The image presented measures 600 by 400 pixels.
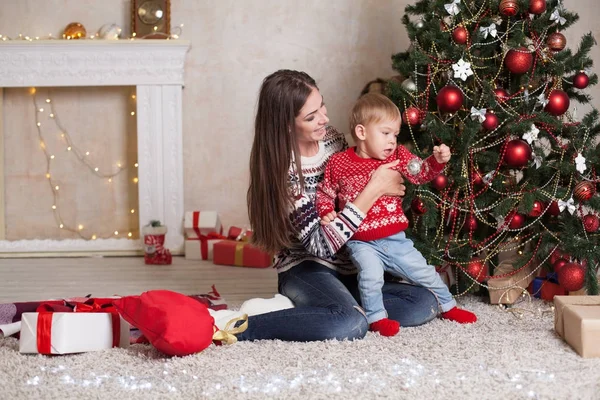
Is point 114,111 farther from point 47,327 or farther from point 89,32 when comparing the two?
point 47,327

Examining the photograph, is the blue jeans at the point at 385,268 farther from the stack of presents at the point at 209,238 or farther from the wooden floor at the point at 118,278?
the stack of presents at the point at 209,238

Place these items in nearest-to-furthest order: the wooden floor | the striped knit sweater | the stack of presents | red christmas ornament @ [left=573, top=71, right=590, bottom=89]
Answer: the striped knit sweater → red christmas ornament @ [left=573, top=71, right=590, bottom=89] → the wooden floor → the stack of presents

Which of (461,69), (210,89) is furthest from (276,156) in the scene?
(210,89)

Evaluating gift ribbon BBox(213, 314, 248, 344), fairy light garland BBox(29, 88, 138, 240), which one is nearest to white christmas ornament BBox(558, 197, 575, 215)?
gift ribbon BBox(213, 314, 248, 344)

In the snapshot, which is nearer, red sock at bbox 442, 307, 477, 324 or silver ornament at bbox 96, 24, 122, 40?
red sock at bbox 442, 307, 477, 324

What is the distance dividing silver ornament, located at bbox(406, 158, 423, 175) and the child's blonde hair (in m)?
0.15

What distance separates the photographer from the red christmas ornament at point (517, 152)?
2639 mm

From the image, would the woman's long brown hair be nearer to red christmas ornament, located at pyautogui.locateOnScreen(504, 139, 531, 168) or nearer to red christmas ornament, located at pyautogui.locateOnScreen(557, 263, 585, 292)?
red christmas ornament, located at pyautogui.locateOnScreen(504, 139, 531, 168)

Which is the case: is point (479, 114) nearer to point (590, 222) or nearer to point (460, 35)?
point (460, 35)

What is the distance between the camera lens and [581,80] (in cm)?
273

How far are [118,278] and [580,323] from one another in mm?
2277

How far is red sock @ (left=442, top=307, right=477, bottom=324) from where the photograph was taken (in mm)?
2506

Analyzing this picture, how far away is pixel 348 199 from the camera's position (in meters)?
2.46

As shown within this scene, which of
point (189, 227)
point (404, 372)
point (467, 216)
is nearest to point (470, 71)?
point (467, 216)
